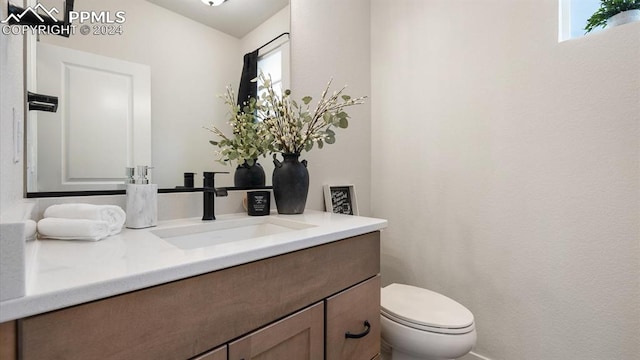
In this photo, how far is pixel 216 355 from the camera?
1.89ft

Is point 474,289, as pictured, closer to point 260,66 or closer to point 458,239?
point 458,239

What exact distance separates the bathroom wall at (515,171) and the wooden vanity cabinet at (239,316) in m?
0.72

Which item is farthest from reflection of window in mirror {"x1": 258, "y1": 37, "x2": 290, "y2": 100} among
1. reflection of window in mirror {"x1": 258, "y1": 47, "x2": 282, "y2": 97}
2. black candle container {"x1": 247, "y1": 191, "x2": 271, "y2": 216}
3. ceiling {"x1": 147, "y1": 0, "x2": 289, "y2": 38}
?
black candle container {"x1": 247, "y1": 191, "x2": 271, "y2": 216}

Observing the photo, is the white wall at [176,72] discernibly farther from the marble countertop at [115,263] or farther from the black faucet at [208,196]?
the marble countertop at [115,263]

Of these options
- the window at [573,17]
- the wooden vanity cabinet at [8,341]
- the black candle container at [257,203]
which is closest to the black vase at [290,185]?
the black candle container at [257,203]

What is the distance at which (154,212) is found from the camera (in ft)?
3.04

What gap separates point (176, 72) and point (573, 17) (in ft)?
5.35

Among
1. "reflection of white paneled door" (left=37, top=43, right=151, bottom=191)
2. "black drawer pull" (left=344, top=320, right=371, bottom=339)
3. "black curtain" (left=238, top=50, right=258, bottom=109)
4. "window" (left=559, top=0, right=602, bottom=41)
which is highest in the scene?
"window" (left=559, top=0, right=602, bottom=41)

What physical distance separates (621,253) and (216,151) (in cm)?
159

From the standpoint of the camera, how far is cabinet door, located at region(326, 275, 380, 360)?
827mm

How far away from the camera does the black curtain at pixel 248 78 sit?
1.27 meters

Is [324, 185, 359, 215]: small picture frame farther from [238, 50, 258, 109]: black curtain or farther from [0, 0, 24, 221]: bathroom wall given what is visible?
[0, 0, 24, 221]: bathroom wall

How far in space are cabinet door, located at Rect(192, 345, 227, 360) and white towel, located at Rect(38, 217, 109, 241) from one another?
1.34 ft

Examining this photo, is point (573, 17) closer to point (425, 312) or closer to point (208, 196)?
point (425, 312)
